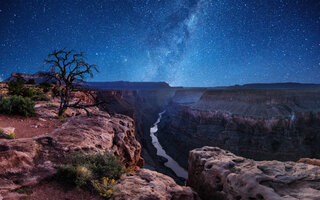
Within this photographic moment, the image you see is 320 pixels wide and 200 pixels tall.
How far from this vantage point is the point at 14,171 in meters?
3.43

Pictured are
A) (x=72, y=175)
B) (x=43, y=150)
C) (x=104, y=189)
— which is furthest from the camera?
(x=43, y=150)

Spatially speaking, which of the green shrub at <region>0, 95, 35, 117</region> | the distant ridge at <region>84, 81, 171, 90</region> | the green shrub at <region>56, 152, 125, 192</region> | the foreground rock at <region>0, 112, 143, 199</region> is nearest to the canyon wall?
the foreground rock at <region>0, 112, 143, 199</region>

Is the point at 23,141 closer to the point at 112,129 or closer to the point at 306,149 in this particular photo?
the point at 112,129

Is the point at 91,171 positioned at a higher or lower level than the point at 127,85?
lower

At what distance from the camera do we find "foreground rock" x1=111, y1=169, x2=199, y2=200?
3676mm

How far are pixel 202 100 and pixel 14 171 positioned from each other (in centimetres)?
4874

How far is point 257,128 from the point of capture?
29.8 m

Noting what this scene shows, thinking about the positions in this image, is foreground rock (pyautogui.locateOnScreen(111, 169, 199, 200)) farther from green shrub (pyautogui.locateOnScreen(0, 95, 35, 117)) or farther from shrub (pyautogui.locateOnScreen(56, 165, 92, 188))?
green shrub (pyautogui.locateOnScreen(0, 95, 35, 117))

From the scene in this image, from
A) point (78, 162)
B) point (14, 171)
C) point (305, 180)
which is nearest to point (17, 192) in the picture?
point (14, 171)

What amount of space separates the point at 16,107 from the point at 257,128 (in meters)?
36.5

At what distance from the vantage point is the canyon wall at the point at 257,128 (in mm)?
26484

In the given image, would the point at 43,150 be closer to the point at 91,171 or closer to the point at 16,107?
the point at 91,171

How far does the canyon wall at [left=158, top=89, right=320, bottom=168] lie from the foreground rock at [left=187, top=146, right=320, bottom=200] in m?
24.4

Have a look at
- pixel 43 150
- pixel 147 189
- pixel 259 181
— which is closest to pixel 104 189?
pixel 147 189
